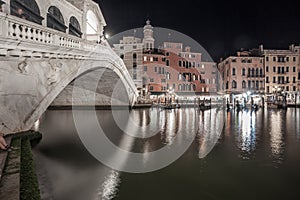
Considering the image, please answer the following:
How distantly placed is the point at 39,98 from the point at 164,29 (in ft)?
143

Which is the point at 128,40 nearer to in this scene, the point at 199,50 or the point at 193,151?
the point at 199,50

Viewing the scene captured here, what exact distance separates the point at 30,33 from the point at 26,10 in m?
4.49

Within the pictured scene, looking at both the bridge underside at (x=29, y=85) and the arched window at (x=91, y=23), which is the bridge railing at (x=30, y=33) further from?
the arched window at (x=91, y=23)

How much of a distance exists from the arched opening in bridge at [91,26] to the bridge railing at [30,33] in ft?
31.1

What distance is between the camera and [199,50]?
47.4m

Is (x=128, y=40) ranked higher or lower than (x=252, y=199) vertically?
higher

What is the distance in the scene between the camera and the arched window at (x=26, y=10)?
32.5 ft

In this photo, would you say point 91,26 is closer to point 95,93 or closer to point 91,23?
point 91,23

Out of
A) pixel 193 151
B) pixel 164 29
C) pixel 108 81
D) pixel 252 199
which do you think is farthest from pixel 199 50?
pixel 252 199

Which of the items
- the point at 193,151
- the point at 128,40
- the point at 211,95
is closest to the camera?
the point at 193,151

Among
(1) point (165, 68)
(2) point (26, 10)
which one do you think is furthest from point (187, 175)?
(1) point (165, 68)

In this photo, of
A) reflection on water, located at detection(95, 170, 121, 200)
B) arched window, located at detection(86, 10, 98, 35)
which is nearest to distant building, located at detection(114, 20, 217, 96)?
arched window, located at detection(86, 10, 98, 35)

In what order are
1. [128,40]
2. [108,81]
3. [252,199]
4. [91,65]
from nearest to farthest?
[252,199] < [91,65] < [108,81] < [128,40]

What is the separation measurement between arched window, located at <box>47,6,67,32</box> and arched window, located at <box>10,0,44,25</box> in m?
0.93
